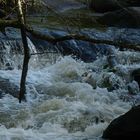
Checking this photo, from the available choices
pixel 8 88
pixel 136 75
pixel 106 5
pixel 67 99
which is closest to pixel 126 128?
pixel 67 99

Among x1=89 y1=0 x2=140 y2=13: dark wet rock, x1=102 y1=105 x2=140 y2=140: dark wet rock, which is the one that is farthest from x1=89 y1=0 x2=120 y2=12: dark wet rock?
x1=102 y1=105 x2=140 y2=140: dark wet rock

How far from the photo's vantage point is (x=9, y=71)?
1042cm

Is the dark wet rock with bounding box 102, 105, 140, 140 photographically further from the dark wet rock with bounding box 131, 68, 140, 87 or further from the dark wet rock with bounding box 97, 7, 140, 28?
the dark wet rock with bounding box 97, 7, 140, 28

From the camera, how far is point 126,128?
6.50 metres

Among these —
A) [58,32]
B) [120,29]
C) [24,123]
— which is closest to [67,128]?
[24,123]

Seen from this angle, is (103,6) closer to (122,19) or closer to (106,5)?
(106,5)

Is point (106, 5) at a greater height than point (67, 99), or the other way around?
point (67, 99)

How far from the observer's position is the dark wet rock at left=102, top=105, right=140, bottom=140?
644 centimetres

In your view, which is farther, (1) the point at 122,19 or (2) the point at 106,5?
(2) the point at 106,5

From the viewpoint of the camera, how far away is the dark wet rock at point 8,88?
29.1ft

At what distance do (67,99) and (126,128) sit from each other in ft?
7.57

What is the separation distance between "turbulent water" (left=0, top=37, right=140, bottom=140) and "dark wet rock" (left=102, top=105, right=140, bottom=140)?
1.05ft

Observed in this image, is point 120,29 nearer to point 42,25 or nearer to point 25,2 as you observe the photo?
Answer: point 42,25

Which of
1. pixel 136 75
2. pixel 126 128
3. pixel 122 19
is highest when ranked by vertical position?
pixel 126 128
